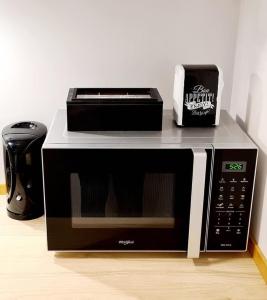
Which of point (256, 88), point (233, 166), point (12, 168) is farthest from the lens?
point (12, 168)

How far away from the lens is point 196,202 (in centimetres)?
121

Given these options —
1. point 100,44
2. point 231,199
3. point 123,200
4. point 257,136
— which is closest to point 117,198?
point 123,200

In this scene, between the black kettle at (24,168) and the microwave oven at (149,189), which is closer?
the microwave oven at (149,189)

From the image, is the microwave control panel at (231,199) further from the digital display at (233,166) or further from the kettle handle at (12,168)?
the kettle handle at (12,168)

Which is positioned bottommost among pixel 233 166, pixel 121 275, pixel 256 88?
pixel 121 275

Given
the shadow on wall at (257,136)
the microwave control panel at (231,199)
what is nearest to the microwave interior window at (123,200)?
the microwave control panel at (231,199)

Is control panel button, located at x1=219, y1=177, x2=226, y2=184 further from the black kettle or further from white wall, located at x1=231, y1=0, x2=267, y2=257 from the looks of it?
the black kettle

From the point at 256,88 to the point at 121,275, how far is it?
2.10ft

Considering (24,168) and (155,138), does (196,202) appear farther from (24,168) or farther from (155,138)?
(24,168)

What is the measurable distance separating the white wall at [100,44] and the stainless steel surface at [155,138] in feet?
0.82

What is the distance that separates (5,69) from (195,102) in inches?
25.6

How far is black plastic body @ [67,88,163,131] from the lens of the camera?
128 centimetres

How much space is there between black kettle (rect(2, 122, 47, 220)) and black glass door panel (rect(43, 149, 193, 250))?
0.86ft

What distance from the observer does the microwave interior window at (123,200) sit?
1.22 metres
